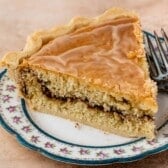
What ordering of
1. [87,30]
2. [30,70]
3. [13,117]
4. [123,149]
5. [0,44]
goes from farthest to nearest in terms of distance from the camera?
[0,44]
[87,30]
[30,70]
[13,117]
[123,149]

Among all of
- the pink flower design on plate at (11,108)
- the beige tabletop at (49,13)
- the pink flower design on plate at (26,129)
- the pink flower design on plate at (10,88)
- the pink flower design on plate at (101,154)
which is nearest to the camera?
the pink flower design on plate at (101,154)

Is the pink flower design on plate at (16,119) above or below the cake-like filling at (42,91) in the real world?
below

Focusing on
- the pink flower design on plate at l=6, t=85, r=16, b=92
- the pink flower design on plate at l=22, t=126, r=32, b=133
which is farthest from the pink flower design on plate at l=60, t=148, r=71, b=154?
the pink flower design on plate at l=6, t=85, r=16, b=92

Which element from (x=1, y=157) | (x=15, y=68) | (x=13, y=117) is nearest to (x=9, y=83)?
(x=15, y=68)

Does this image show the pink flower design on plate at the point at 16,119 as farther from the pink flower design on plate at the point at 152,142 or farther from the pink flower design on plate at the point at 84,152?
the pink flower design on plate at the point at 152,142

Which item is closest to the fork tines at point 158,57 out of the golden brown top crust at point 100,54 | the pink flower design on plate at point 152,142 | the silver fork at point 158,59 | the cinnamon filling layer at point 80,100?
the silver fork at point 158,59

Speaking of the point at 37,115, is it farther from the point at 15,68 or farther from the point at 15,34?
the point at 15,34

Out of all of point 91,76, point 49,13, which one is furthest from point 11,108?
point 49,13
